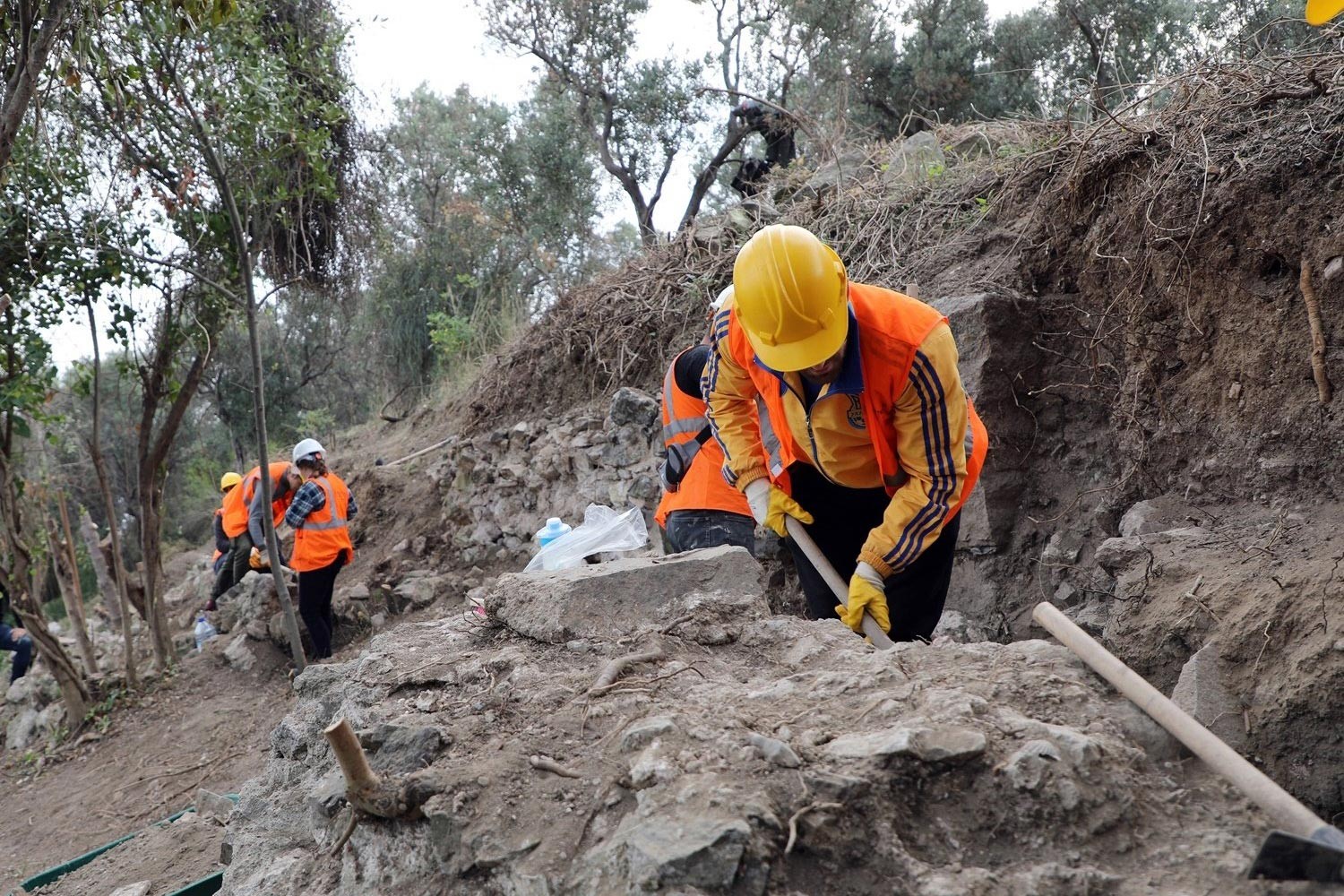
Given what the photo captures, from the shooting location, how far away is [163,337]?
22.2ft

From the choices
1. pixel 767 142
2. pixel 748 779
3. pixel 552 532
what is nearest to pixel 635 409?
pixel 552 532

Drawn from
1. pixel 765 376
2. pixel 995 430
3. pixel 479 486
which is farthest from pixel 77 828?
pixel 995 430

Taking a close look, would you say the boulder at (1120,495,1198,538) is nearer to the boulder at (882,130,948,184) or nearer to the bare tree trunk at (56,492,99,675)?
the boulder at (882,130,948,184)

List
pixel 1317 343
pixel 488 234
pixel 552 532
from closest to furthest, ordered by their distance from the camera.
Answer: pixel 1317 343
pixel 552 532
pixel 488 234

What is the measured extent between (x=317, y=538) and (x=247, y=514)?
1478mm

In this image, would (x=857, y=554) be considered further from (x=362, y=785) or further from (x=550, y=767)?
(x=362, y=785)

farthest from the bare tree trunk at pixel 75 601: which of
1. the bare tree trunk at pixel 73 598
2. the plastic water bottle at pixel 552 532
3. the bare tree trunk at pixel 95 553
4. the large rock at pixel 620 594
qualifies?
the large rock at pixel 620 594

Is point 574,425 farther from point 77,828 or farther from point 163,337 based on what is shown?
point 77,828

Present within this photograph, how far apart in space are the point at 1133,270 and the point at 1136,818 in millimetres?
3638

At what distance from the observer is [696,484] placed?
159 inches

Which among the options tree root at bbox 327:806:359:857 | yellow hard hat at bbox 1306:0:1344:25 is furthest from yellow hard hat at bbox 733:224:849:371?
tree root at bbox 327:806:359:857

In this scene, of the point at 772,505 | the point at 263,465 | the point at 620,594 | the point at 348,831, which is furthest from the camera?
the point at 263,465

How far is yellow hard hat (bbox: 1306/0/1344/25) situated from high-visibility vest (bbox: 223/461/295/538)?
21.8 feet

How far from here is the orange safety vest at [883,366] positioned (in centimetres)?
294
